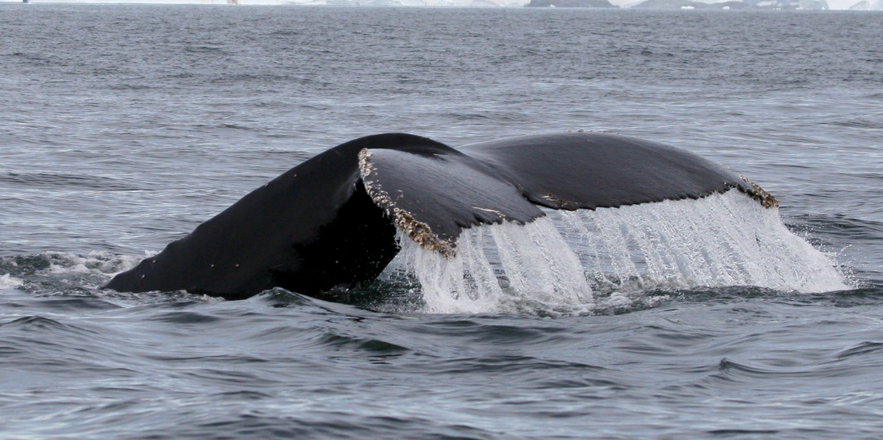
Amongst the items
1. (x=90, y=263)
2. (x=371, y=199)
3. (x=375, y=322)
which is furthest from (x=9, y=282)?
(x=371, y=199)

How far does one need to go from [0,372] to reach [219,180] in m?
7.94

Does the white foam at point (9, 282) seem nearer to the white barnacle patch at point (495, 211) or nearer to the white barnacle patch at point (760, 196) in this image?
the white barnacle patch at point (495, 211)

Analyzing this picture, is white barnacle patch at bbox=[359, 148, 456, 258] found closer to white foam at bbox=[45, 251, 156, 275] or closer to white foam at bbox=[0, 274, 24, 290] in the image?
white foam at bbox=[0, 274, 24, 290]

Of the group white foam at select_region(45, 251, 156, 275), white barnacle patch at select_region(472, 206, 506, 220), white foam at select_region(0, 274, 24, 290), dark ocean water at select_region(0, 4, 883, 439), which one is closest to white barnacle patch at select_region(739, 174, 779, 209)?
dark ocean water at select_region(0, 4, 883, 439)

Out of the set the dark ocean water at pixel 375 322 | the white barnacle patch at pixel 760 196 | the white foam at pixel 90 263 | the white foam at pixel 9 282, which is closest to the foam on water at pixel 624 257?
the white barnacle patch at pixel 760 196

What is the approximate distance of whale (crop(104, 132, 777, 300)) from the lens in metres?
4.52

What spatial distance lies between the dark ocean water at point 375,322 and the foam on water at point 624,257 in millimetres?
188

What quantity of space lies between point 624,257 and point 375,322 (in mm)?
1548

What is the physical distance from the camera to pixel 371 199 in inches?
171

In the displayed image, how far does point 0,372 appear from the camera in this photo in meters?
4.69

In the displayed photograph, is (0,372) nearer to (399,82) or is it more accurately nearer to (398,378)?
(398,378)

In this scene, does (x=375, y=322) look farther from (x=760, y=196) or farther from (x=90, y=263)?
(x=90, y=263)

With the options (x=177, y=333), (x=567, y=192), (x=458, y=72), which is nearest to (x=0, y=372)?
(x=177, y=333)

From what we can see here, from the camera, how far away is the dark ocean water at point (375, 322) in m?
4.09
